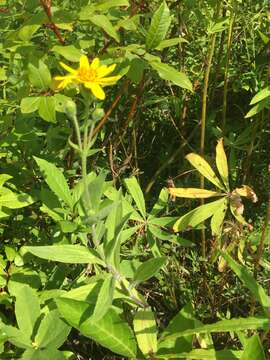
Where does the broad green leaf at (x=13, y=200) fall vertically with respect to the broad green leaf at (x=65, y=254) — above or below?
below

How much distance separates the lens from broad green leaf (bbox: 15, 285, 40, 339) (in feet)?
3.81

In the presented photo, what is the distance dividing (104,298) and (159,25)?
2.28 feet

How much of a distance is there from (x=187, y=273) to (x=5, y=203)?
62cm

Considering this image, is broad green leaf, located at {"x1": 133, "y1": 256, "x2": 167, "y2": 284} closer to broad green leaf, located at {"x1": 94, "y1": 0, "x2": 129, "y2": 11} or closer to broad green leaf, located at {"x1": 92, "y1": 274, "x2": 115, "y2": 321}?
broad green leaf, located at {"x1": 92, "y1": 274, "x2": 115, "y2": 321}

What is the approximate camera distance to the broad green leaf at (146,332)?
111 cm

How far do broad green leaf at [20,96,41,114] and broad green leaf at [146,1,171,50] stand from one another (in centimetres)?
33

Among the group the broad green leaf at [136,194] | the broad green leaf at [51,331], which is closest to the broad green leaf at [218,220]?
the broad green leaf at [136,194]

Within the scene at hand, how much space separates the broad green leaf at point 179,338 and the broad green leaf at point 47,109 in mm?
554

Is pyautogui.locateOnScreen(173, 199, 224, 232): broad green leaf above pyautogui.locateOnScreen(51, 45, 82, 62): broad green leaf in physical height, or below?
below

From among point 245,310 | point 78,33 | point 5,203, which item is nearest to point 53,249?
point 5,203

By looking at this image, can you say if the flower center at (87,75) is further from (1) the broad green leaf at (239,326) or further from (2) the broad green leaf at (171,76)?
(1) the broad green leaf at (239,326)

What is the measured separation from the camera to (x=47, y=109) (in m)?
1.20

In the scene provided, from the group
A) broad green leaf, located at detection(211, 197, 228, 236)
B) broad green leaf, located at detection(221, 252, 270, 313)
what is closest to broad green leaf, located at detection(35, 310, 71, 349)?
broad green leaf, located at detection(221, 252, 270, 313)

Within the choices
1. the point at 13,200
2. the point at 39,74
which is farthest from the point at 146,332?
the point at 39,74
